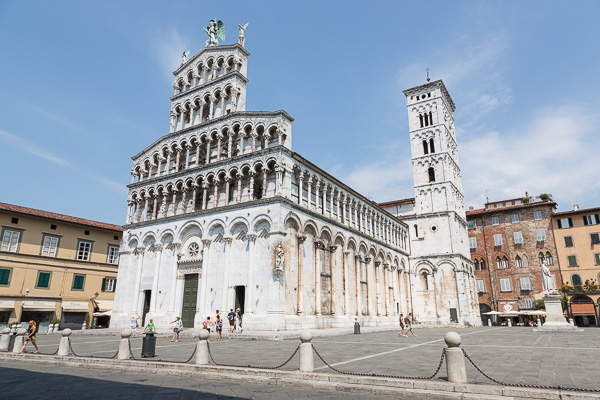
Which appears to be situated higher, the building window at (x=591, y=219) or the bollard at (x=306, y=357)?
the building window at (x=591, y=219)

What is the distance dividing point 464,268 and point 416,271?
5.49m

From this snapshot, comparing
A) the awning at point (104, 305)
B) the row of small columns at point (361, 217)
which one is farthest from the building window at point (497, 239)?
the awning at point (104, 305)

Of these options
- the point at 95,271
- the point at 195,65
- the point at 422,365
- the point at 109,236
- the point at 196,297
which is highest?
the point at 195,65

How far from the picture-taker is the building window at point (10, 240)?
31547mm

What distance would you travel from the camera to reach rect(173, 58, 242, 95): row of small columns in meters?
31.9

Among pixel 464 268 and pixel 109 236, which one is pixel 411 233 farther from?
pixel 109 236

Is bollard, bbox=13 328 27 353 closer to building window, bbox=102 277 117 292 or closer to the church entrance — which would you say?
the church entrance

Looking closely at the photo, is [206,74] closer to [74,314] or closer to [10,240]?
[10,240]

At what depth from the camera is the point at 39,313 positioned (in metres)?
33.2

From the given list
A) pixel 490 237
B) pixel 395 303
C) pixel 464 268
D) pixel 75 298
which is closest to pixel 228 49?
pixel 75 298

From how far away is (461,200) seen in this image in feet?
165

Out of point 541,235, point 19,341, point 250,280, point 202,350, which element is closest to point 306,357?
point 202,350

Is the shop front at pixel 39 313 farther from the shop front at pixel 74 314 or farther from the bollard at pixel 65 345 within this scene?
the bollard at pixel 65 345

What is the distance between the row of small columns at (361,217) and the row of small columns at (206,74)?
12154 millimetres
